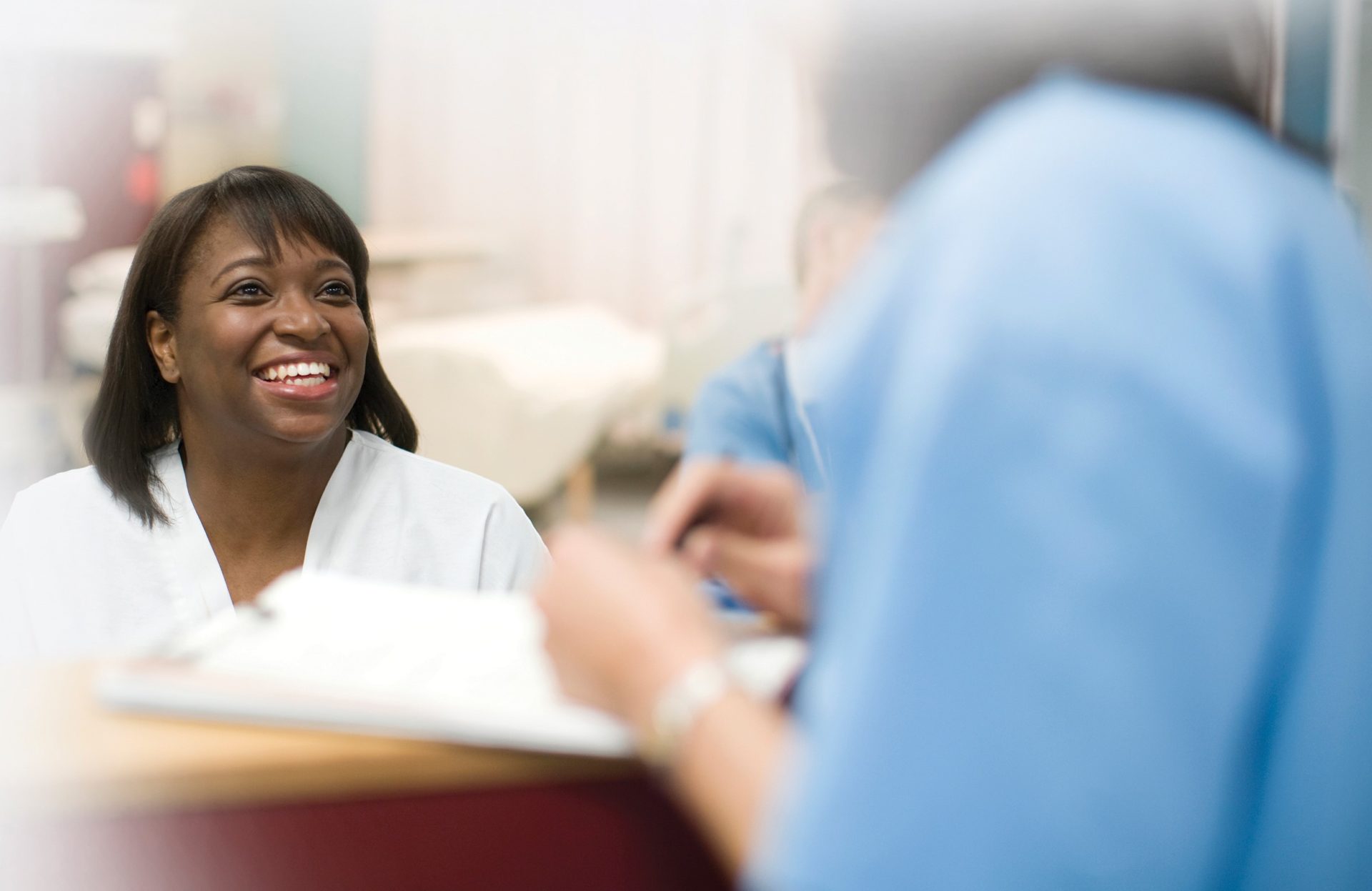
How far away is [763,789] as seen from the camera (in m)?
0.46

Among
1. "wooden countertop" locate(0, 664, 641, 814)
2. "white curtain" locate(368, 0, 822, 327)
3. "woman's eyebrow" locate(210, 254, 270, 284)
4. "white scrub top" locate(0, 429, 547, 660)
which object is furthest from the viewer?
"white curtain" locate(368, 0, 822, 327)

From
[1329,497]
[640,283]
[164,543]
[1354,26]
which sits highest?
[1354,26]

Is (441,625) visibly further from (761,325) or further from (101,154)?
(101,154)

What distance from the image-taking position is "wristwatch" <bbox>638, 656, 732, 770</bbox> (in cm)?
49

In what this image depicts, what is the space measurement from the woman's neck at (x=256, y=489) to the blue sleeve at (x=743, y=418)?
415mm

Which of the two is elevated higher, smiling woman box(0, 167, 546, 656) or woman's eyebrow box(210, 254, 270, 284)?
woman's eyebrow box(210, 254, 270, 284)

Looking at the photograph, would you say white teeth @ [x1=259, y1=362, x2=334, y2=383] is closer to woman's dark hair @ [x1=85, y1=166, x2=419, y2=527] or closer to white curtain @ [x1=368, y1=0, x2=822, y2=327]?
woman's dark hair @ [x1=85, y1=166, x2=419, y2=527]

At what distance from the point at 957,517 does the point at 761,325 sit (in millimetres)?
3057

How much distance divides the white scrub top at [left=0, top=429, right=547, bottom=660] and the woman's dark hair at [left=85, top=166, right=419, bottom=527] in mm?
25

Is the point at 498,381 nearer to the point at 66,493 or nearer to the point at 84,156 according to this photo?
the point at 84,156

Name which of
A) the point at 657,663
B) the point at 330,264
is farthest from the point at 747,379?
the point at 657,663

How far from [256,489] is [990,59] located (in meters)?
0.99

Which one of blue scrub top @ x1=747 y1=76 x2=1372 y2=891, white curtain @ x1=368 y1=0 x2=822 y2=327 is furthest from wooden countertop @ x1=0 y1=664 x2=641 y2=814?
white curtain @ x1=368 y1=0 x2=822 y2=327

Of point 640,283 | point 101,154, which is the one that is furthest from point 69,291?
point 640,283
